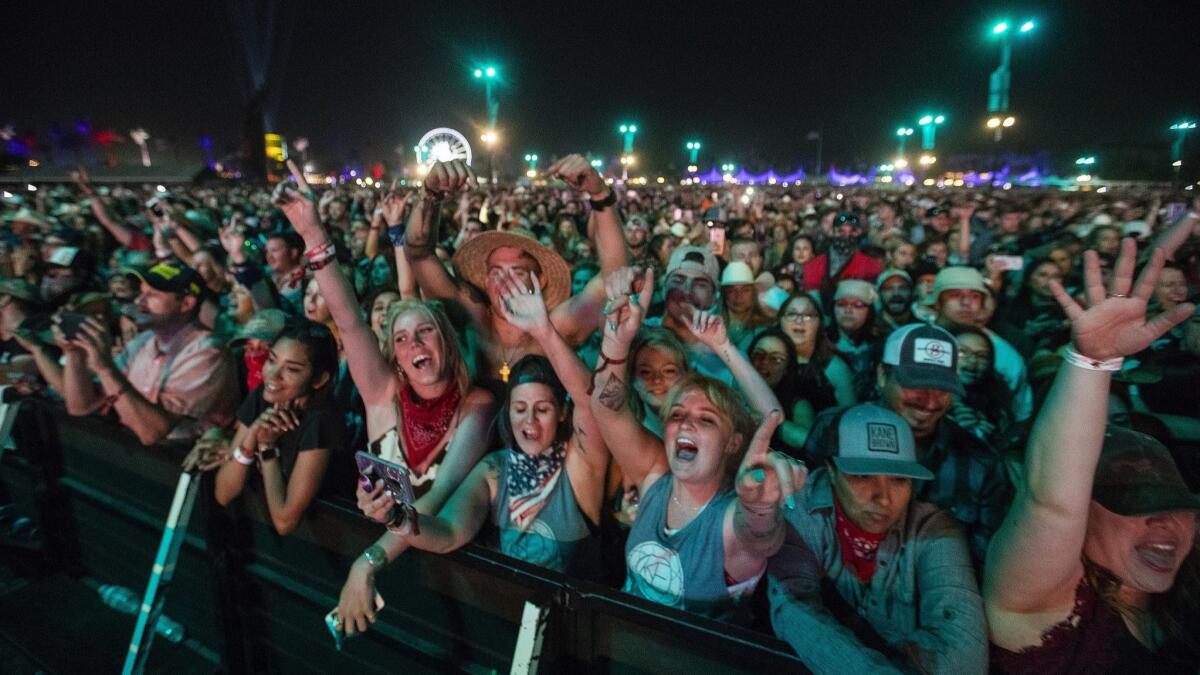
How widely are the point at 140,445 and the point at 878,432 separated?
10.9ft

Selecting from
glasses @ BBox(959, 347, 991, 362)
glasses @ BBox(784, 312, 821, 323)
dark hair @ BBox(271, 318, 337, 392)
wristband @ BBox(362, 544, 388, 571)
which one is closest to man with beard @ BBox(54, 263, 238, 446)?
dark hair @ BBox(271, 318, 337, 392)

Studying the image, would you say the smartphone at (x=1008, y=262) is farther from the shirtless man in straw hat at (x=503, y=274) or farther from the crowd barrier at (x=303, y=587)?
the crowd barrier at (x=303, y=587)

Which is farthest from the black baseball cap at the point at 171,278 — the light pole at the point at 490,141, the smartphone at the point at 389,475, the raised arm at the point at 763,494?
the light pole at the point at 490,141

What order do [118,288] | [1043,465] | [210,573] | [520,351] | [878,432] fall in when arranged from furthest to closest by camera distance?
[118,288] → [520,351] → [210,573] → [878,432] → [1043,465]

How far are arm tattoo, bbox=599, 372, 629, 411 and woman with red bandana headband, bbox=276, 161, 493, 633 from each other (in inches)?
30.7

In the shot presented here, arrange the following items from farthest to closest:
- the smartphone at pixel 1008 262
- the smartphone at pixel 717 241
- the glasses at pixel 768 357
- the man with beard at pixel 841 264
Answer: the smartphone at pixel 717 241, the man with beard at pixel 841 264, the smartphone at pixel 1008 262, the glasses at pixel 768 357

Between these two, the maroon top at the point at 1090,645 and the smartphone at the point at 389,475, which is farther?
the smartphone at the point at 389,475

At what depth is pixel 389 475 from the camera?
5.75 ft

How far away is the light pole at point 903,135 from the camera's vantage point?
66037mm

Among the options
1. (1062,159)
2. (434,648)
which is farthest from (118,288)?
(1062,159)

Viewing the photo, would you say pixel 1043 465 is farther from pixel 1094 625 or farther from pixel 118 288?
pixel 118 288

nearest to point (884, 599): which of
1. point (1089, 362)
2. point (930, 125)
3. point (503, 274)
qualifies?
point (1089, 362)

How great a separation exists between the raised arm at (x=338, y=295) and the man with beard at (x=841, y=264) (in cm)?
514

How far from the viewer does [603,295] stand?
3.65m
